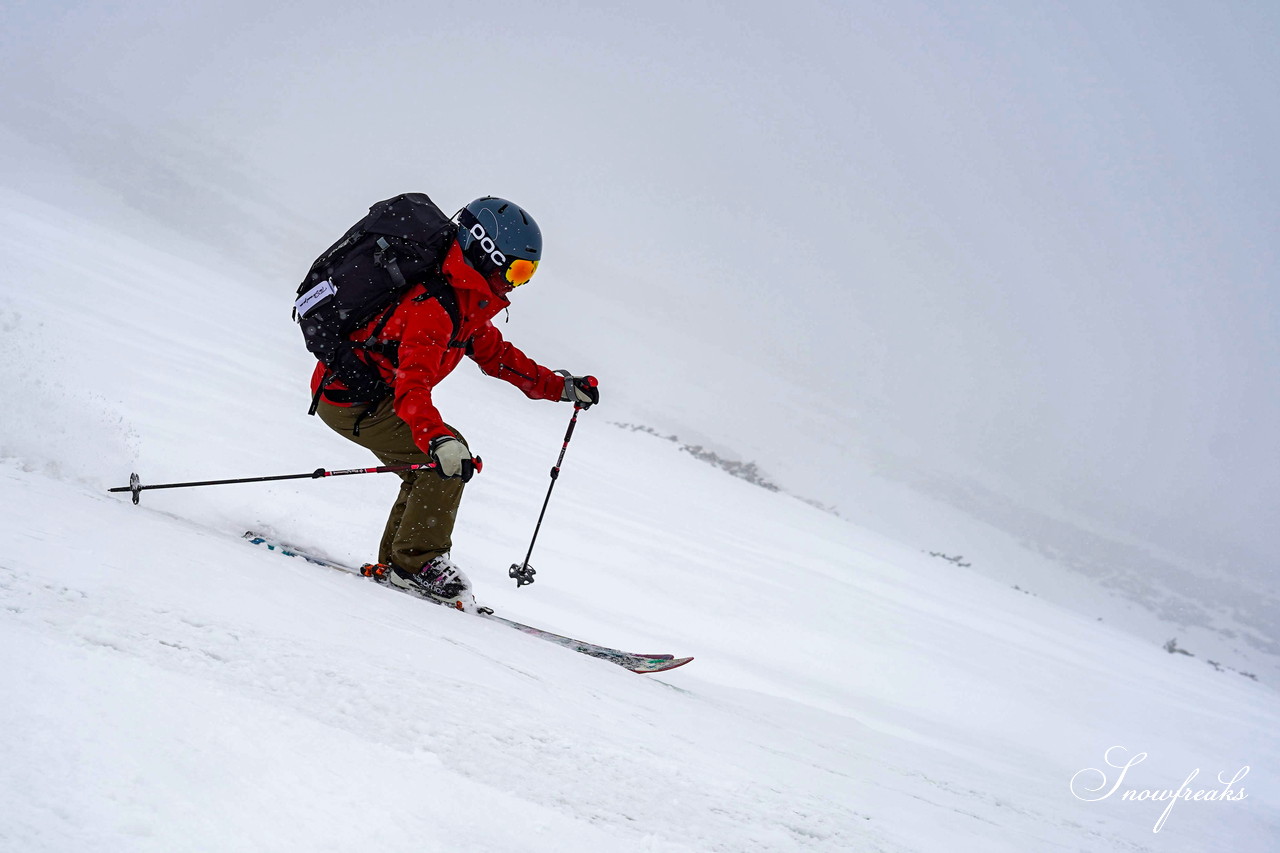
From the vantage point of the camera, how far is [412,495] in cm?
429

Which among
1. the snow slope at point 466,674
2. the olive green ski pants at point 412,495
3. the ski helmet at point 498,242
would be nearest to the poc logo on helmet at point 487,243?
the ski helmet at point 498,242

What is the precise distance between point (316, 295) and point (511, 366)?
5.43ft

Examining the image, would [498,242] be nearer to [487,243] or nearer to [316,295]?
[487,243]

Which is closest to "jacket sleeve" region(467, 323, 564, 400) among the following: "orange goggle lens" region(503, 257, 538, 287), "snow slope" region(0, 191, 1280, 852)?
"orange goggle lens" region(503, 257, 538, 287)

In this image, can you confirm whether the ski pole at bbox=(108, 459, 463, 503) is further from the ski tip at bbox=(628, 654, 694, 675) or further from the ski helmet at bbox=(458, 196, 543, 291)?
the ski tip at bbox=(628, 654, 694, 675)

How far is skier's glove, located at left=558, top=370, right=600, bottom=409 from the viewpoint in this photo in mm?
5258

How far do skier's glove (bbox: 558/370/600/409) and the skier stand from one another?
114 centimetres

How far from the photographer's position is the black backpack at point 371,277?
3717 mm

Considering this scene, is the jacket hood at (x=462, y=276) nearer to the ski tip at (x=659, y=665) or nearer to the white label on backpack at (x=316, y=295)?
the white label on backpack at (x=316, y=295)

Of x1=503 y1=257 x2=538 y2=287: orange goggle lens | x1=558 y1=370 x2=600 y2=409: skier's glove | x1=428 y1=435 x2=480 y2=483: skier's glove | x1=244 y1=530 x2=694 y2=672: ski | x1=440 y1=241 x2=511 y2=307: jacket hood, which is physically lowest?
x1=244 y1=530 x2=694 y2=672: ski

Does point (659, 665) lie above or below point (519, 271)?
below

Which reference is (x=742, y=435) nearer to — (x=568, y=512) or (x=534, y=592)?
(x=568, y=512)

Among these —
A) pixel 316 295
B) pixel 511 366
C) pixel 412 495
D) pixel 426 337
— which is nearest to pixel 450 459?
pixel 426 337

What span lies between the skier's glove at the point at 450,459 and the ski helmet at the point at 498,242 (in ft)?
3.93
